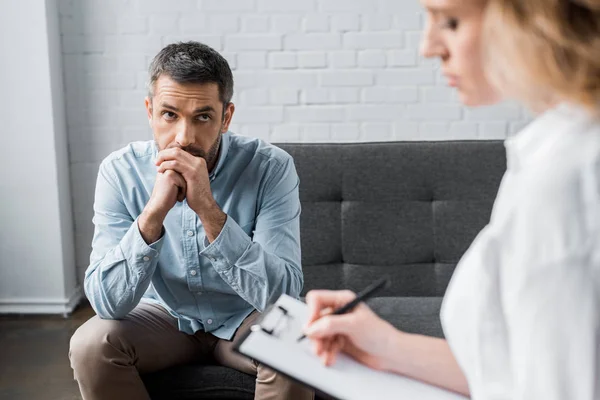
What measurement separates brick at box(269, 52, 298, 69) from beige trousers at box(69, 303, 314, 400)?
171 centimetres

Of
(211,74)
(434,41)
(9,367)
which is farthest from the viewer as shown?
(9,367)

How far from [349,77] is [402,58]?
25 cm

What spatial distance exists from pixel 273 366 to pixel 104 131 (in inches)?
110

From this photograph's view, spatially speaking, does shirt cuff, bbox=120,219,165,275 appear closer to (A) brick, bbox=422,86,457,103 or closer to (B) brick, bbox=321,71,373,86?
(B) brick, bbox=321,71,373,86

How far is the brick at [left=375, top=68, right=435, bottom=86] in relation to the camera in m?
3.58

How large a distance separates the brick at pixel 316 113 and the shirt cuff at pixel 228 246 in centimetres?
169

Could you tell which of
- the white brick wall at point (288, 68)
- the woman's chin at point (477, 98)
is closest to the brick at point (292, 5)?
the white brick wall at point (288, 68)

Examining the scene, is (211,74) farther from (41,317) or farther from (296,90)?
(41,317)

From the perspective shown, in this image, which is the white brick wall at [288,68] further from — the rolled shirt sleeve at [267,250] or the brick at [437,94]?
the rolled shirt sleeve at [267,250]

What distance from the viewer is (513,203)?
2.55 ft

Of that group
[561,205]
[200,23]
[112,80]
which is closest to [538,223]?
[561,205]

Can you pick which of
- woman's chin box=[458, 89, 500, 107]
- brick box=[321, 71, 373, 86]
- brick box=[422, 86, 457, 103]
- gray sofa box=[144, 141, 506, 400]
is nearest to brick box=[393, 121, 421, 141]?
brick box=[422, 86, 457, 103]

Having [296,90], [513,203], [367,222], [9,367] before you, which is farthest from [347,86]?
[513,203]

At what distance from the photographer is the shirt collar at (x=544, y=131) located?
80cm
